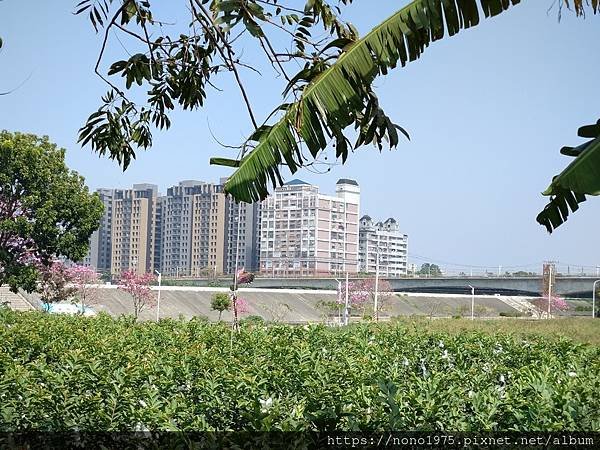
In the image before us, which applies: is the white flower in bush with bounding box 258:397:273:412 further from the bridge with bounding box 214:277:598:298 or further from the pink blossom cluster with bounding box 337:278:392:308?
the pink blossom cluster with bounding box 337:278:392:308

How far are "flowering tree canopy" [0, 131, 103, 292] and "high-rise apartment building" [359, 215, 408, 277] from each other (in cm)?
8377

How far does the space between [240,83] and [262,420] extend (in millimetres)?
1728

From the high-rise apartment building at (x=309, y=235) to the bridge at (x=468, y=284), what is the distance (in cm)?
644

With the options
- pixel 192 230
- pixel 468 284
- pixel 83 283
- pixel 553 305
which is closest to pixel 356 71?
pixel 83 283

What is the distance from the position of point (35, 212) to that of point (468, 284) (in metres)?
36.3

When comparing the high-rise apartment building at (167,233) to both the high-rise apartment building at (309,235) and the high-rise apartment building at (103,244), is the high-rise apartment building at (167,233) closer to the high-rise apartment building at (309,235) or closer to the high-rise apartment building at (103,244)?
the high-rise apartment building at (103,244)

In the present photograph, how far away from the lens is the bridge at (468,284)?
48619 millimetres

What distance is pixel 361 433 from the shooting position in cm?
344

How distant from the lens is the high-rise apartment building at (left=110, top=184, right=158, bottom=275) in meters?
93.7

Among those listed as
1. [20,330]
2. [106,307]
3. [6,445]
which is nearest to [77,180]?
[106,307]

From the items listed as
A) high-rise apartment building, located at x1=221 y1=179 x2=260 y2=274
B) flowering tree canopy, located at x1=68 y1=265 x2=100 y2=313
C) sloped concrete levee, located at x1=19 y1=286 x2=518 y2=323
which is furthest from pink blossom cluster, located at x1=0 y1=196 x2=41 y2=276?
high-rise apartment building, located at x1=221 y1=179 x2=260 y2=274

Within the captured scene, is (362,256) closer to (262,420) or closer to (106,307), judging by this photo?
(106,307)

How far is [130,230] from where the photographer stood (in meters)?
94.2

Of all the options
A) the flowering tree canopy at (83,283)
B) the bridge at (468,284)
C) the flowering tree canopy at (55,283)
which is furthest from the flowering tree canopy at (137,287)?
the bridge at (468,284)
